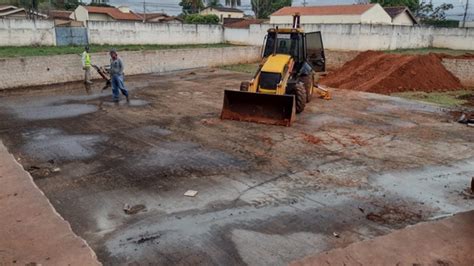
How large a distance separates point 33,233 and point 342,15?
Answer: 36316 millimetres

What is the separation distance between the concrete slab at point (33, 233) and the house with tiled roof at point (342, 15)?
102 feet

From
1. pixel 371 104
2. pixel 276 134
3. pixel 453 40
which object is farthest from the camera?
pixel 453 40

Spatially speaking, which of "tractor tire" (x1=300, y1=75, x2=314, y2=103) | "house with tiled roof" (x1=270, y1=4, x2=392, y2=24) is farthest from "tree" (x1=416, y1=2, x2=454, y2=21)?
"tractor tire" (x1=300, y1=75, x2=314, y2=103)

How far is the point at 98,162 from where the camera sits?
7906mm

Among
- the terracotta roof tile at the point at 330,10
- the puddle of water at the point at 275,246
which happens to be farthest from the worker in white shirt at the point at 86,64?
the terracotta roof tile at the point at 330,10

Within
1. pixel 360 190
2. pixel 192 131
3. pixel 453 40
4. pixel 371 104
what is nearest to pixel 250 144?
pixel 192 131

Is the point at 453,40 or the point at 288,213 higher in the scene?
the point at 453,40

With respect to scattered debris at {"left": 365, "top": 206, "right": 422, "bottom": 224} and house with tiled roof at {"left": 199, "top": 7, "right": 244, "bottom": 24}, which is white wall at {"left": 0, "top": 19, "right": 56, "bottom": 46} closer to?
scattered debris at {"left": 365, "top": 206, "right": 422, "bottom": 224}

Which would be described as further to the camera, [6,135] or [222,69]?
[222,69]

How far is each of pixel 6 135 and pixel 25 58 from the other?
827cm

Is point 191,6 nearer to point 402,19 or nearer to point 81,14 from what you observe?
point 81,14

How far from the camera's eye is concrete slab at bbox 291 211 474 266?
13.8ft

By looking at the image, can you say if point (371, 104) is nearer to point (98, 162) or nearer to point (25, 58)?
point (98, 162)

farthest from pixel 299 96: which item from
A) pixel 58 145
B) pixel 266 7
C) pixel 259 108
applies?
pixel 266 7
